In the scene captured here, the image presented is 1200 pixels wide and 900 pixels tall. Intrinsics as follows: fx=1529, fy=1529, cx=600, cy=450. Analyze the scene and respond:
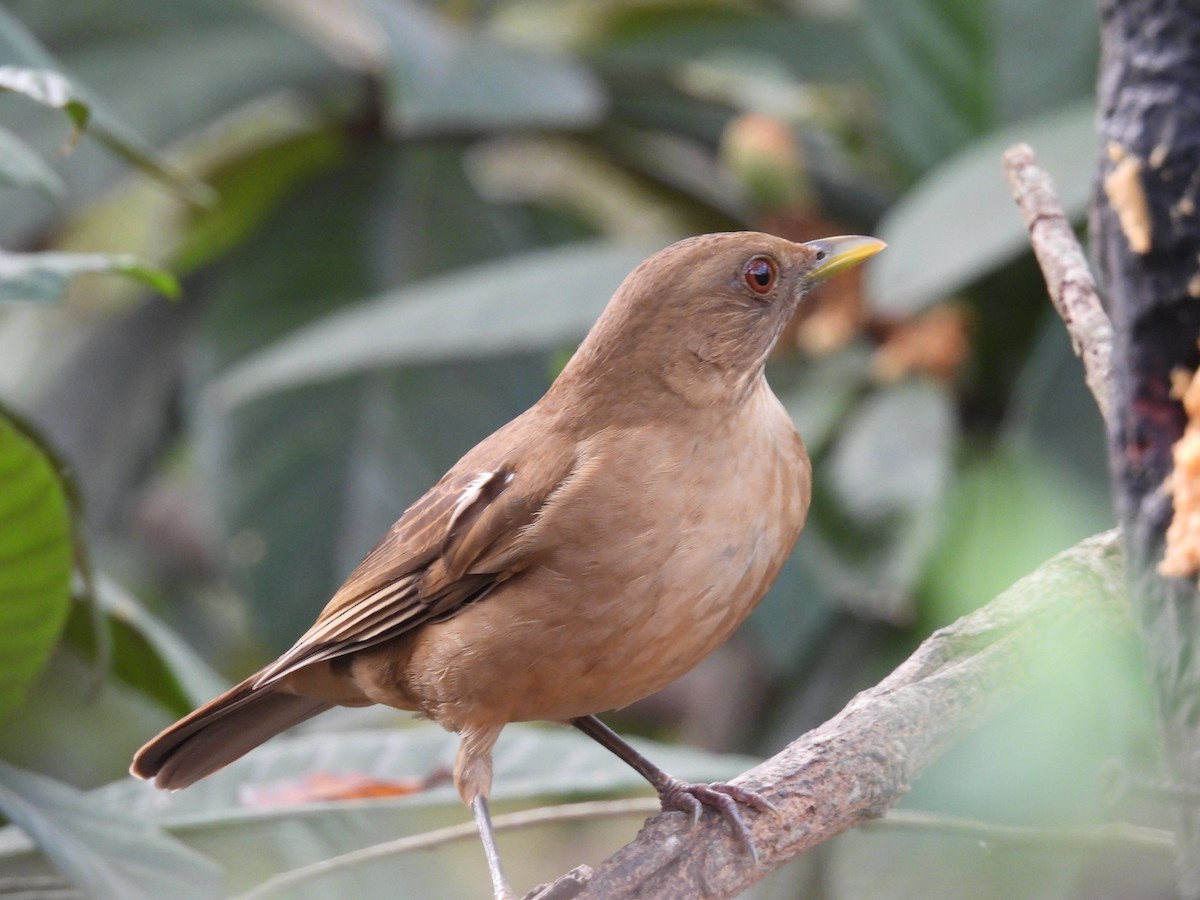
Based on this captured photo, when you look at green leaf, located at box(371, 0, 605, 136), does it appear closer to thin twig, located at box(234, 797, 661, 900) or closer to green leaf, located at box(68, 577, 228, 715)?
green leaf, located at box(68, 577, 228, 715)

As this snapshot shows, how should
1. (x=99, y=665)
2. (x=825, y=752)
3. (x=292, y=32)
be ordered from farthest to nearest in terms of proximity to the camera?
1. (x=292, y=32)
2. (x=99, y=665)
3. (x=825, y=752)

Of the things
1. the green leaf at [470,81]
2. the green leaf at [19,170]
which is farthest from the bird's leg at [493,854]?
the green leaf at [470,81]

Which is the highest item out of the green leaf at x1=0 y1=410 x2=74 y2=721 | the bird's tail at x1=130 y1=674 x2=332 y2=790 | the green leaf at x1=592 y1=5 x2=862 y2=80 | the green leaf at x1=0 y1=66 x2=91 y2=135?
the green leaf at x1=592 y1=5 x2=862 y2=80

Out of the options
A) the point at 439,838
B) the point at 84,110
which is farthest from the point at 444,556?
the point at 84,110

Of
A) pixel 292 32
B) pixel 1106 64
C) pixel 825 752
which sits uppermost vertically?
pixel 292 32

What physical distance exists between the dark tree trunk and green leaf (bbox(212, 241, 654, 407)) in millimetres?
2290

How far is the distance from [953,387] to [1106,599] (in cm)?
244

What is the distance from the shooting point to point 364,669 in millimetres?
2646

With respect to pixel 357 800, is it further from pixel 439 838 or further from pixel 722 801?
pixel 722 801

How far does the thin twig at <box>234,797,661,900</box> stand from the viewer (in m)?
2.50

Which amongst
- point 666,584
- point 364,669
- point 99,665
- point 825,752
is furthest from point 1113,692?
point 99,665

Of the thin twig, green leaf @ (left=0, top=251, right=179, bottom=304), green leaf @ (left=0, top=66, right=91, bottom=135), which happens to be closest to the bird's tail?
the thin twig

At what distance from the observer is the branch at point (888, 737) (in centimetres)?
202

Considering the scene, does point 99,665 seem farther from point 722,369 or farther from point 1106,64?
point 1106,64
